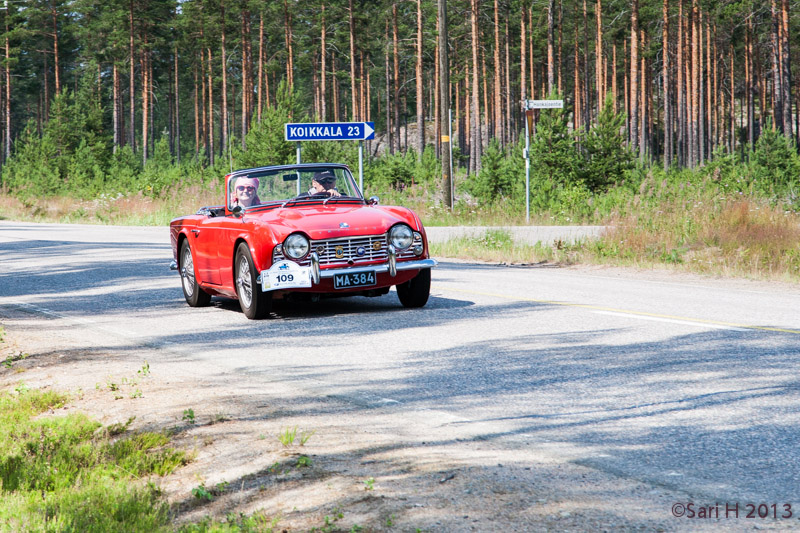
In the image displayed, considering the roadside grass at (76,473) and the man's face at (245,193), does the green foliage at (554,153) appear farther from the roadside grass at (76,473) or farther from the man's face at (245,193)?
the roadside grass at (76,473)

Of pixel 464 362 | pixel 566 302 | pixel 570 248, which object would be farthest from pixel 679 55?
pixel 464 362

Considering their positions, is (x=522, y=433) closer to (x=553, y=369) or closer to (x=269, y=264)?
(x=553, y=369)

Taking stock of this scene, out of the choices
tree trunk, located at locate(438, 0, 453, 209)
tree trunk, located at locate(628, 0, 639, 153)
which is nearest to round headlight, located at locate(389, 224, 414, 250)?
tree trunk, located at locate(438, 0, 453, 209)

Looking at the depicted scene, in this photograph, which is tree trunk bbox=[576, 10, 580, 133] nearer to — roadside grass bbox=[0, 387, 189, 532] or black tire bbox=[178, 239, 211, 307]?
black tire bbox=[178, 239, 211, 307]

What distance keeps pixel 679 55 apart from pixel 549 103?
3847 centimetres

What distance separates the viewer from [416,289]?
1033cm

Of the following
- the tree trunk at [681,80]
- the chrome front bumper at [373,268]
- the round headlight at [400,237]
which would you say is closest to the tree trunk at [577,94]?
the tree trunk at [681,80]

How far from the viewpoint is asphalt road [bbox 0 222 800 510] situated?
4.70 meters

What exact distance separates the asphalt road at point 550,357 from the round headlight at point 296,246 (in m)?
0.76

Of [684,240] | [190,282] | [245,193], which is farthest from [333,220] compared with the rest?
[684,240]

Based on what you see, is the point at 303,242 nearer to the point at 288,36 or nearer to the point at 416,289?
the point at 416,289

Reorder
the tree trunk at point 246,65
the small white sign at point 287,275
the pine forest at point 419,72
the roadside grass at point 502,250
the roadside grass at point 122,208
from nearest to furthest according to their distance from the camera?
the small white sign at point 287,275, the roadside grass at point 502,250, the roadside grass at point 122,208, the pine forest at point 419,72, the tree trunk at point 246,65

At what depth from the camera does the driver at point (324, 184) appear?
10852mm

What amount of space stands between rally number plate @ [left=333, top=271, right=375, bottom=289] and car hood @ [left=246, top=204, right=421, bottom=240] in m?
0.43
